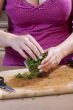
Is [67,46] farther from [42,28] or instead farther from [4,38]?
[4,38]

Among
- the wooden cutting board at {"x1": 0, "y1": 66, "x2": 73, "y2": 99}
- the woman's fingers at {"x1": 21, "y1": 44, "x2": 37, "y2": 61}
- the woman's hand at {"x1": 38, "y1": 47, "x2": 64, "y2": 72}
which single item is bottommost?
the wooden cutting board at {"x1": 0, "y1": 66, "x2": 73, "y2": 99}

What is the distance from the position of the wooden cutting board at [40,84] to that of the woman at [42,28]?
5 centimetres

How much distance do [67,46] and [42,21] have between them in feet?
0.45

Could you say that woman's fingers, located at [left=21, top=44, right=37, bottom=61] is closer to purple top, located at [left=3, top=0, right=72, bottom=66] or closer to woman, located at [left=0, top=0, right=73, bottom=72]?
woman, located at [left=0, top=0, right=73, bottom=72]

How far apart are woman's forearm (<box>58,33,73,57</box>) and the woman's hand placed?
2cm

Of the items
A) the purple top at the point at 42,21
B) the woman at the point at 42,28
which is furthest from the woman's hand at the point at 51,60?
the purple top at the point at 42,21

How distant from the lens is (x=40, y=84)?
40.4 inches

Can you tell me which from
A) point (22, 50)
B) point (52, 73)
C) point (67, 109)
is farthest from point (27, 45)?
point (67, 109)

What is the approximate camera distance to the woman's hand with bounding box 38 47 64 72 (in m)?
1.08

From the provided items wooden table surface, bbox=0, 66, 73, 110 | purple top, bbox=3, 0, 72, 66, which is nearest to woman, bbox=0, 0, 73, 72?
purple top, bbox=3, 0, 72, 66

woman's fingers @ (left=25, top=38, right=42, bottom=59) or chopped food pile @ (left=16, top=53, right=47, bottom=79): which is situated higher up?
woman's fingers @ (left=25, top=38, right=42, bottom=59)

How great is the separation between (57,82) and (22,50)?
17 cm

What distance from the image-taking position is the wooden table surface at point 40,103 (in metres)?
0.90

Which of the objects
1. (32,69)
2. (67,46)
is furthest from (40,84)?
(67,46)
